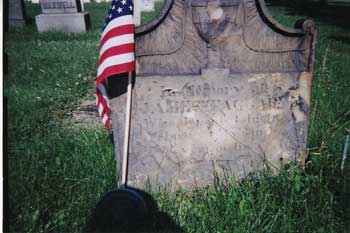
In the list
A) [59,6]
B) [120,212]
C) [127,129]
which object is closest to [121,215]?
[120,212]

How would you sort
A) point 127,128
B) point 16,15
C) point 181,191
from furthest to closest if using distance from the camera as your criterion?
point 16,15
point 181,191
point 127,128

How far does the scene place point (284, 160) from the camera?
264 centimetres

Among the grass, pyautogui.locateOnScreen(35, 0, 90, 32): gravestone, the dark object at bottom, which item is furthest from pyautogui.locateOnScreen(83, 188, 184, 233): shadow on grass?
pyautogui.locateOnScreen(35, 0, 90, 32): gravestone

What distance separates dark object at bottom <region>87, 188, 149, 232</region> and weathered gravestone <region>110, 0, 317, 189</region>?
43 cm

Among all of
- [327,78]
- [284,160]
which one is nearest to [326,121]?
[284,160]

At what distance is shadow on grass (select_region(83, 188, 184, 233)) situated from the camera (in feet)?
7.19

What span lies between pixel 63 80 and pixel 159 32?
140 inches

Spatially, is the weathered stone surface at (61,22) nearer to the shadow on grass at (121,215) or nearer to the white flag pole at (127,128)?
the white flag pole at (127,128)

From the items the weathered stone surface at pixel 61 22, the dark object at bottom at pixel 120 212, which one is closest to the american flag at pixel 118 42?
the dark object at bottom at pixel 120 212

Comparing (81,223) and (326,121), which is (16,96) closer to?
(81,223)

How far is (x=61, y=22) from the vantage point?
9.27m

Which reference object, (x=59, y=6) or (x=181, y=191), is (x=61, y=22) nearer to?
(x=59, y=6)

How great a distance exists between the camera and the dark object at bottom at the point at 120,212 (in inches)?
86.2

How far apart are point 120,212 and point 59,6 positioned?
28.2 ft
